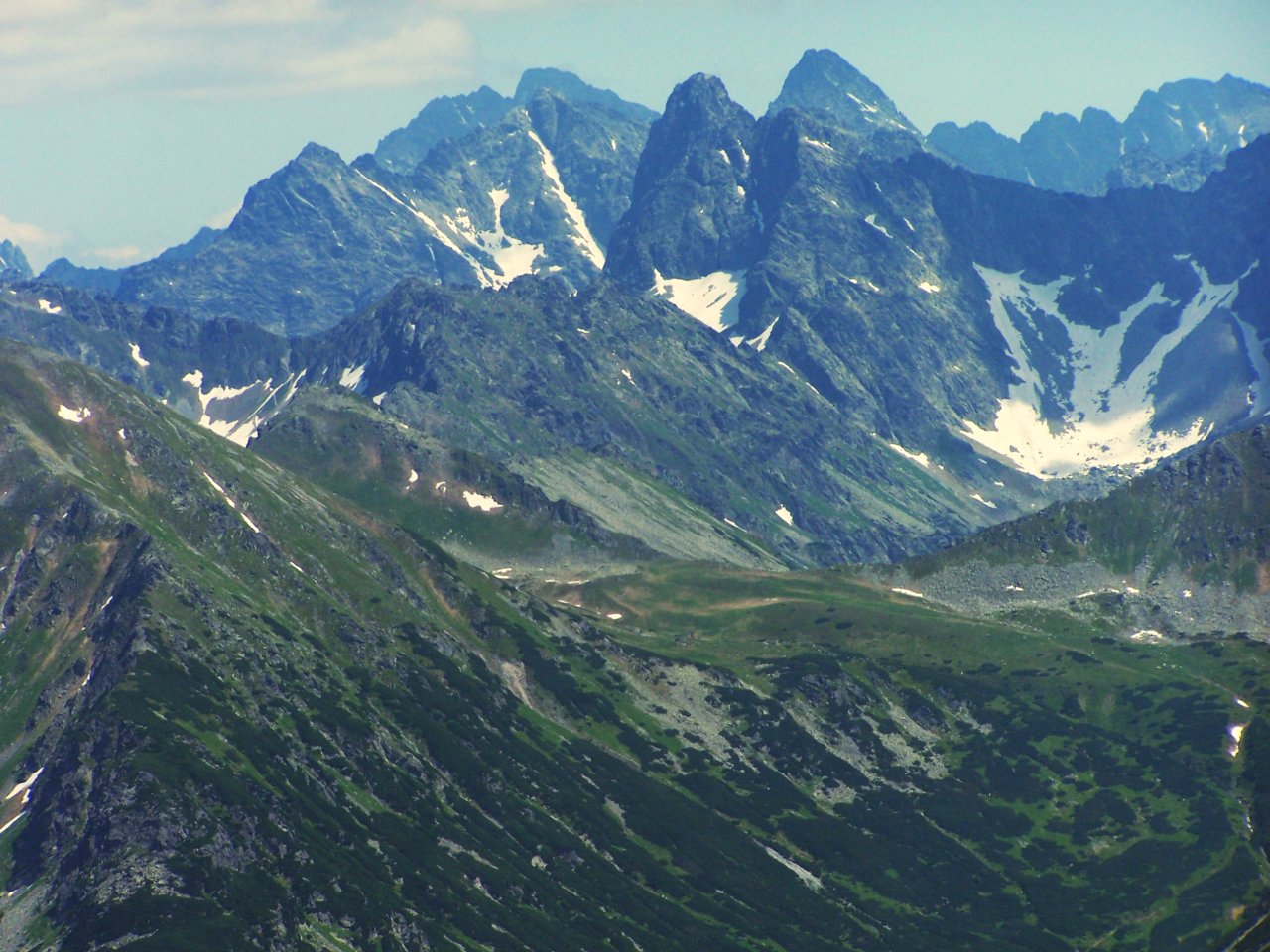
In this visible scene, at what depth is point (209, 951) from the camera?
646 feet

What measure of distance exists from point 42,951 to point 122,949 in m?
10.1

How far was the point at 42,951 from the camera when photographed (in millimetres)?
198000

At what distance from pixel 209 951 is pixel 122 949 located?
9138 millimetres

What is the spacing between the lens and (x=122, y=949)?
194750mm

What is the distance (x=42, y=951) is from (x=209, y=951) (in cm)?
1840
